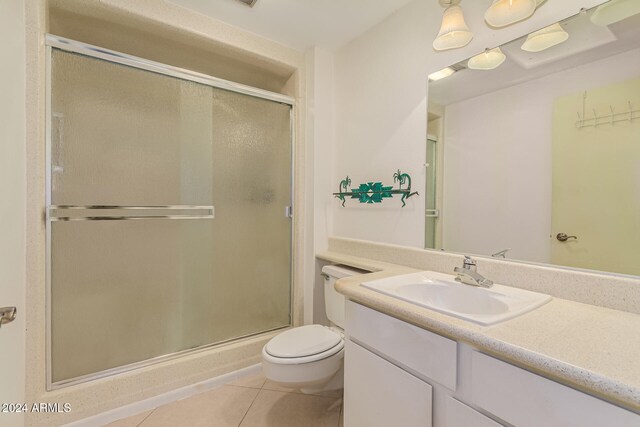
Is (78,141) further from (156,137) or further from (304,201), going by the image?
(304,201)

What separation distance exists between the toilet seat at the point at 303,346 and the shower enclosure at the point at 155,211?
614 mm

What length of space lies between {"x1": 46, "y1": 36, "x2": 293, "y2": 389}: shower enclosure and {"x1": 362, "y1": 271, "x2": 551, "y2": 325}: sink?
119 cm

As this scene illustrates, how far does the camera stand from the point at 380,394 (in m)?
1.00

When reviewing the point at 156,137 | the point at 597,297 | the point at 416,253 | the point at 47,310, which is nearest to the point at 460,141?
the point at 416,253

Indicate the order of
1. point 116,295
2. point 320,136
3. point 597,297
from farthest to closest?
point 320,136 → point 116,295 → point 597,297

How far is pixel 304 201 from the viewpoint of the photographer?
7.25 feet

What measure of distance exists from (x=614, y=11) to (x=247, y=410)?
2491 millimetres

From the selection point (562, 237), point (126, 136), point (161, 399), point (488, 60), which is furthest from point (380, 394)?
point (126, 136)

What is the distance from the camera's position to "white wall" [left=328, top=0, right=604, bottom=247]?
5.02 ft

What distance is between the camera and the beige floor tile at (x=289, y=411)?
1.49 m

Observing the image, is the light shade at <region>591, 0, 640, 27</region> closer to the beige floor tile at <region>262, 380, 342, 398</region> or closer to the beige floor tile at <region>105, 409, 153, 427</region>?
the beige floor tile at <region>262, 380, 342, 398</region>

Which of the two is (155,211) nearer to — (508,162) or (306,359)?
(306,359)

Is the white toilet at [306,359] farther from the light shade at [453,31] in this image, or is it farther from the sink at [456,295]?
the light shade at [453,31]

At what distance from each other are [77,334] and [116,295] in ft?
0.83
